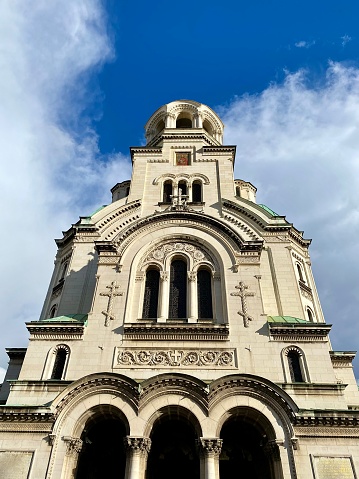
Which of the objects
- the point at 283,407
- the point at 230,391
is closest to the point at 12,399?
the point at 230,391

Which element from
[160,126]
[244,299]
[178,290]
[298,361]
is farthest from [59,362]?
[160,126]

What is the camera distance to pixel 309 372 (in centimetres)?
1988

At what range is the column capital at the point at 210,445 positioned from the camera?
17.2 m

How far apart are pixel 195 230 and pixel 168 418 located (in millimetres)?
10870

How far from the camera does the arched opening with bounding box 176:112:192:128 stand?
41.4 m

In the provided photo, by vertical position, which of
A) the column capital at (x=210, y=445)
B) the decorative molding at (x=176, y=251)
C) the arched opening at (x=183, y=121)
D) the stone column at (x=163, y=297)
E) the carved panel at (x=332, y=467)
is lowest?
the carved panel at (x=332, y=467)

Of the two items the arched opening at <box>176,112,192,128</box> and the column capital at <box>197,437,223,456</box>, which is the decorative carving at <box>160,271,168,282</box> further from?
the arched opening at <box>176,112,192,128</box>

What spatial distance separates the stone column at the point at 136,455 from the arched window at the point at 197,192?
1731 cm

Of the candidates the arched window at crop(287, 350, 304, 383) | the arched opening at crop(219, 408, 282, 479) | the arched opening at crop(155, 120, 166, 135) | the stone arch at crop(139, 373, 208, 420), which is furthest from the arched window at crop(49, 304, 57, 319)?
the arched opening at crop(155, 120, 166, 135)

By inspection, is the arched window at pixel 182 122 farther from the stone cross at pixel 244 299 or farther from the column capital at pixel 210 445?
the column capital at pixel 210 445

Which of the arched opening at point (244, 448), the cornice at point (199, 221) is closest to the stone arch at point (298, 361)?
the arched opening at point (244, 448)

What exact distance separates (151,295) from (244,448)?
8.85 m

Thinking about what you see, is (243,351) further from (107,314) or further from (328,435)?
(107,314)

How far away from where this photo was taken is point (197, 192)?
31688 millimetres
